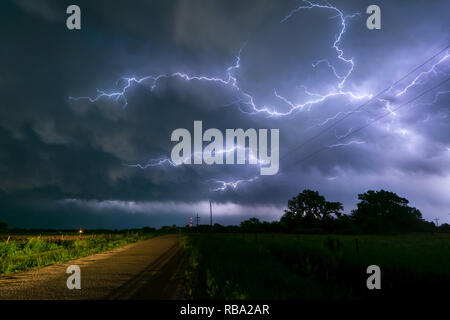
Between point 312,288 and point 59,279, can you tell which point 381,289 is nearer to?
point 312,288

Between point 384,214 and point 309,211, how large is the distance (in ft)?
55.5

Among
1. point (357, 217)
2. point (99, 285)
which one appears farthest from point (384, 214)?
point (99, 285)

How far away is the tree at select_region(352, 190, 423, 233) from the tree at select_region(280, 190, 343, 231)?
569 cm

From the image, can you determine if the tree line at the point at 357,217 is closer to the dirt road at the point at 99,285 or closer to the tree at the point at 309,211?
the tree at the point at 309,211

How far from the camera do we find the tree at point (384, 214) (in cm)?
5159

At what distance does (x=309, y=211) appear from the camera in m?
61.7

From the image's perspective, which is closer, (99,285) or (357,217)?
(99,285)

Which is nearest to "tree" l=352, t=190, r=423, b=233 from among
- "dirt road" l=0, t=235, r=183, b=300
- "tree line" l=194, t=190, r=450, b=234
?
"tree line" l=194, t=190, r=450, b=234

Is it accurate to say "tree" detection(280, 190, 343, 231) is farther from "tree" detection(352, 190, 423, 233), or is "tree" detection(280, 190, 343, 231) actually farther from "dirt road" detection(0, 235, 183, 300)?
"dirt road" detection(0, 235, 183, 300)

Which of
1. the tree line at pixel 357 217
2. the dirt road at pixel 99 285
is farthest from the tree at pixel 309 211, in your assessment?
the dirt road at pixel 99 285

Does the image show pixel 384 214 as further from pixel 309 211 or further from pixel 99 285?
pixel 99 285

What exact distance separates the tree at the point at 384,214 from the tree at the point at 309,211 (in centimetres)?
569
